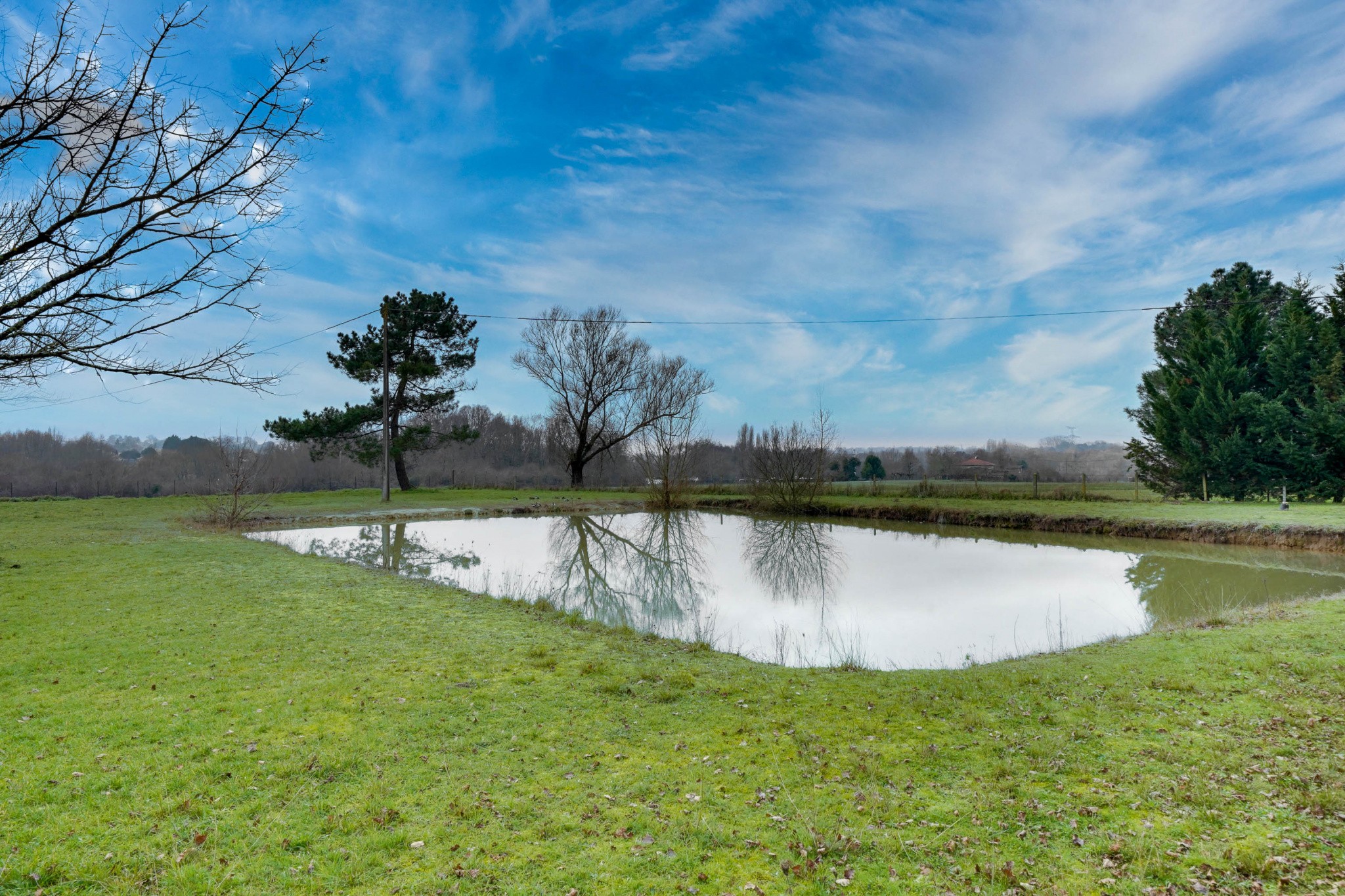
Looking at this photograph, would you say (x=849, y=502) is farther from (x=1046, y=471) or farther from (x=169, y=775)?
(x=169, y=775)

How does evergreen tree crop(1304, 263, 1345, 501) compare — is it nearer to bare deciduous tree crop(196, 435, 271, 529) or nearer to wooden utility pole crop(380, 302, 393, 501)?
wooden utility pole crop(380, 302, 393, 501)

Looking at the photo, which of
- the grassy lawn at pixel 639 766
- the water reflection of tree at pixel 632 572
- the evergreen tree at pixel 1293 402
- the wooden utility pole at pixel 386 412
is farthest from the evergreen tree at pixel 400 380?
the evergreen tree at pixel 1293 402

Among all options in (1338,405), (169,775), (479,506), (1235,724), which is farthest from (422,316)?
(1338,405)

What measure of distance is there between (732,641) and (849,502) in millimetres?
18601

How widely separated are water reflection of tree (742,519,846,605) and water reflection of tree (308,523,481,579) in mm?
5675

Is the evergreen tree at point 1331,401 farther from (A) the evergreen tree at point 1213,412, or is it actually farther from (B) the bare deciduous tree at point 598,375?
(B) the bare deciduous tree at point 598,375

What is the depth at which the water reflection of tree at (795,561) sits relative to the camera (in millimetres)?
10625

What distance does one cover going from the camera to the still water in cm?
779

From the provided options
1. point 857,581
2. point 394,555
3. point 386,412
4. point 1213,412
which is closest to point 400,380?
point 386,412

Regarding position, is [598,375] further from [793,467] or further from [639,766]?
[639,766]

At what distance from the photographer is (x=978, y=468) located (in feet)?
131

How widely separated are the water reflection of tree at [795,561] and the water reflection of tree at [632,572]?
3.99ft

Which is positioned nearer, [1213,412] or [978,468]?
[1213,412]

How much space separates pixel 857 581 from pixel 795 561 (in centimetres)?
265
